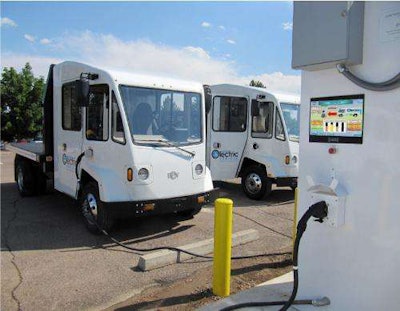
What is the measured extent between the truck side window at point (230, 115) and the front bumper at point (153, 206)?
10.8ft

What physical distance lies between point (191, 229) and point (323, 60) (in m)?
4.28

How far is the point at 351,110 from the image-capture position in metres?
2.89

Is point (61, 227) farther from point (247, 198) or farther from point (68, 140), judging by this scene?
point (247, 198)

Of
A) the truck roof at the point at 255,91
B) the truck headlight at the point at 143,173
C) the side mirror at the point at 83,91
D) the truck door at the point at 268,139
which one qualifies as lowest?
the truck headlight at the point at 143,173

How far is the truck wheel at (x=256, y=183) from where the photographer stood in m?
8.93

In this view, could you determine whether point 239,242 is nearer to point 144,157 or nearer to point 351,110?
point 144,157

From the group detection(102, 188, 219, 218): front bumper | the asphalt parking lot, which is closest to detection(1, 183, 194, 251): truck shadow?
the asphalt parking lot

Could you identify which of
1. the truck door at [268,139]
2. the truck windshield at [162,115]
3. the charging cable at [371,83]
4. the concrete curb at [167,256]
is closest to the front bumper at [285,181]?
the truck door at [268,139]

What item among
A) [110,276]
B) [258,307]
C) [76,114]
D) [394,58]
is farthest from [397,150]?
[76,114]

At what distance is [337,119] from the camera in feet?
9.91

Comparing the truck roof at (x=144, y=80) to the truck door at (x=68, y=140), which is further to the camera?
the truck door at (x=68, y=140)

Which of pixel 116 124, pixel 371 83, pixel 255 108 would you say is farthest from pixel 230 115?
pixel 371 83

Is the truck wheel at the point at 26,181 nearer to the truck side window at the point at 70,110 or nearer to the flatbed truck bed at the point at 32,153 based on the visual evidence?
the flatbed truck bed at the point at 32,153

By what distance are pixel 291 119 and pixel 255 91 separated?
1079mm
